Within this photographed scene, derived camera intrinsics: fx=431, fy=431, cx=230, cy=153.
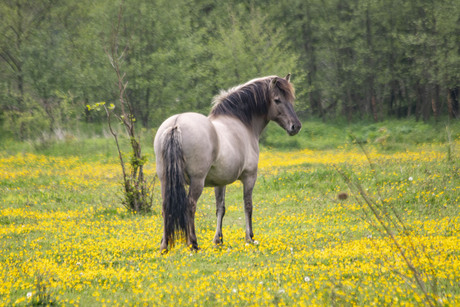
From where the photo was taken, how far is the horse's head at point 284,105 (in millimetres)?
8516

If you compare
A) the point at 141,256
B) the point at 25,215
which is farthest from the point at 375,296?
the point at 25,215

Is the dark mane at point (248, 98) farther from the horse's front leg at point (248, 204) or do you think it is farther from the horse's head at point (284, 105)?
the horse's front leg at point (248, 204)

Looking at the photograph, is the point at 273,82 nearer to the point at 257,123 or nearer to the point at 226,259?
the point at 257,123

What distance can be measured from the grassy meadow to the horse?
653 millimetres

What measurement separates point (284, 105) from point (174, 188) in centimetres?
315

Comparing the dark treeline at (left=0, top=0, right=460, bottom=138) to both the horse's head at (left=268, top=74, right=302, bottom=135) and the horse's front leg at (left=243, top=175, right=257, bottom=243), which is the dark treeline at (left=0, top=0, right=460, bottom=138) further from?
the horse's front leg at (left=243, top=175, right=257, bottom=243)

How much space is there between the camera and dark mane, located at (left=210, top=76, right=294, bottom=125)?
27.5 ft

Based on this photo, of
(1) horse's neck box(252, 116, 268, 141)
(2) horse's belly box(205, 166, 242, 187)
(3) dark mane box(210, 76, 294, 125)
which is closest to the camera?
(2) horse's belly box(205, 166, 242, 187)

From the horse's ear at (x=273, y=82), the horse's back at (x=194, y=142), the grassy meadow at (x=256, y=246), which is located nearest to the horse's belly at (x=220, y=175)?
the horse's back at (x=194, y=142)

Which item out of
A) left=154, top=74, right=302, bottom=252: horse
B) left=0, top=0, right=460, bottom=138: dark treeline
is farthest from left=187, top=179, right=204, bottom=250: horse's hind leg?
left=0, top=0, right=460, bottom=138: dark treeline

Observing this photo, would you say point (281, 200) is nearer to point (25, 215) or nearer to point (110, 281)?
point (25, 215)

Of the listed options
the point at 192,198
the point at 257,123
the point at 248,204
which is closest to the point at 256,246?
the point at 248,204

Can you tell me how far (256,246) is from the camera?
7.71 metres

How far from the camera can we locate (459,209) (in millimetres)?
9961
